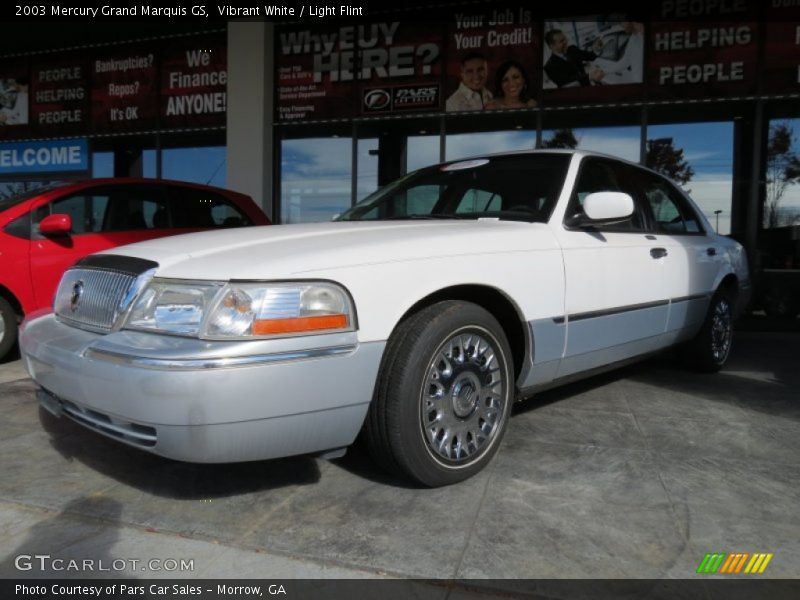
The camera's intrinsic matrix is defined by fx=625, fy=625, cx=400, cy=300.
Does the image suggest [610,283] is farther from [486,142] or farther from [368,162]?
[368,162]

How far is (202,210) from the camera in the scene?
19.7ft

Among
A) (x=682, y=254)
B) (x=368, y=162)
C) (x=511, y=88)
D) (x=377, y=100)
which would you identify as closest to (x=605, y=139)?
(x=511, y=88)

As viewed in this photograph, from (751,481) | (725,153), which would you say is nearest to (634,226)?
(751,481)

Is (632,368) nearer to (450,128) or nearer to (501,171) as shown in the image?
(501,171)

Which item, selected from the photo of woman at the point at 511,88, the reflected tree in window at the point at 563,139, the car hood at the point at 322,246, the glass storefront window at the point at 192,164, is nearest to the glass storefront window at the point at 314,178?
the glass storefront window at the point at 192,164

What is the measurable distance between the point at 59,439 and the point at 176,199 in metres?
3.11

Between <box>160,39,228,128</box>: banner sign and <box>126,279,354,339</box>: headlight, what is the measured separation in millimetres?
8429

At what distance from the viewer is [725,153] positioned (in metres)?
7.95

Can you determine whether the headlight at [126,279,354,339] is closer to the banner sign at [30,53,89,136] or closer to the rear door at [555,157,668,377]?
the rear door at [555,157,668,377]

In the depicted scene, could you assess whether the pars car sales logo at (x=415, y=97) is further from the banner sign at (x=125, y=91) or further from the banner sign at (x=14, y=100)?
the banner sign at (x=14, y=100)

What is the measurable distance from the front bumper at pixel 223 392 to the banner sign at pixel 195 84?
8.52 meters

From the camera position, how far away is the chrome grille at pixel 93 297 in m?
2.46

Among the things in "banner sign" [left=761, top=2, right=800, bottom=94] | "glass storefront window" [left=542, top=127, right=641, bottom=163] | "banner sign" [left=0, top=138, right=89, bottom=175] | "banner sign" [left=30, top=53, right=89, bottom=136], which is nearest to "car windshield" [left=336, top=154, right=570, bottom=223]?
"glass storefront window" [left=542, top=127, right=641, bottom=163]

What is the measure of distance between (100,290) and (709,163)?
25.3 feet
